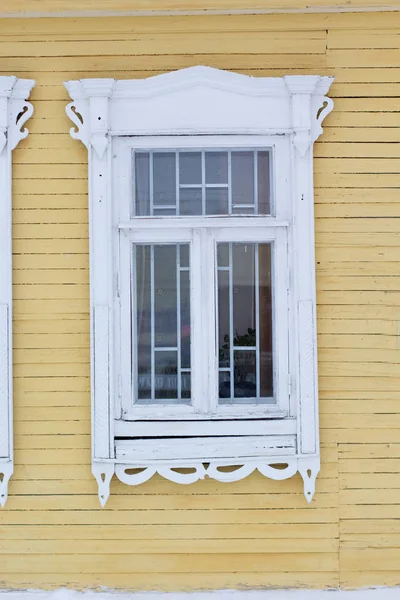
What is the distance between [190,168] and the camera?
3891 millimetres

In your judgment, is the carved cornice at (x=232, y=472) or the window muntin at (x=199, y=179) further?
the window muntin at (x=199, y=179)

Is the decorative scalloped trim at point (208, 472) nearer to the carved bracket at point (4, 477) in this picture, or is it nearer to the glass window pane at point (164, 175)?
the carved bracket at point (4, 477)

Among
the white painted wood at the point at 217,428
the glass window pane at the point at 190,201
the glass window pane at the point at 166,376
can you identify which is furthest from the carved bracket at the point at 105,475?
the glass window pane at the point at 190,201

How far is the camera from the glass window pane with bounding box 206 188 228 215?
3.87 m

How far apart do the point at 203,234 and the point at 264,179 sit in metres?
0.45

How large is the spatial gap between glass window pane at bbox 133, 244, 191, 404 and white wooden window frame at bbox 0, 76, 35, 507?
2.19 feet

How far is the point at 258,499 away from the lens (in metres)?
3.82

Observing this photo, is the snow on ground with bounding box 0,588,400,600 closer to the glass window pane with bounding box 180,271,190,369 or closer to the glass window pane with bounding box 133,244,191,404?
the glass window pane with bounding box 133,244,191,404

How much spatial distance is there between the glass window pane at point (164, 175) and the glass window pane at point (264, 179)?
460 millimetres

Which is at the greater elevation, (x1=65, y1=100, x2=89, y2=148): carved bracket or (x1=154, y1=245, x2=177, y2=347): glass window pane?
(x1=65, y1=100, x2=89, y2=148): carved bracket

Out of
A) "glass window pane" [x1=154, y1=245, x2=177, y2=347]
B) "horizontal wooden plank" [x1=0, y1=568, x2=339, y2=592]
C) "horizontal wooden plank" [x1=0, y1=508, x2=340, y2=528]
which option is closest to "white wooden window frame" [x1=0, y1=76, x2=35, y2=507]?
"horizontal wooden plank" [x1=0, y1=508, x2=340, y2=528]

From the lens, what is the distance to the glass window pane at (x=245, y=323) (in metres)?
3.88

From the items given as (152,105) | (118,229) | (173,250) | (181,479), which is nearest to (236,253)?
(173,250)

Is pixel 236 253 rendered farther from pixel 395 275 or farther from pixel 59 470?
pixel 59 470
